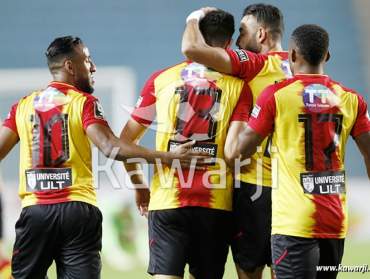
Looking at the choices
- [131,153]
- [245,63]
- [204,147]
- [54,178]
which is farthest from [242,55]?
[54,178]

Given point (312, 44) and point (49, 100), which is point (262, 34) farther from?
point (49, 100)

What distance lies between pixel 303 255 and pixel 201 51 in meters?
1.44

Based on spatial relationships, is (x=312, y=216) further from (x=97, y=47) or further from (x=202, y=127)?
(x=97, y=47)

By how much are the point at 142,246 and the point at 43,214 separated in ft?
20.0

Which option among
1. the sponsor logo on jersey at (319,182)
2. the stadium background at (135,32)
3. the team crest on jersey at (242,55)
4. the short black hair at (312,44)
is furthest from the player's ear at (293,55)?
the stadium background at (135,32)

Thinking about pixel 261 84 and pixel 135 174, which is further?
pixel 135 174

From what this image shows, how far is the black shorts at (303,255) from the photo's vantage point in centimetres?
519

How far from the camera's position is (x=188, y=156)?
18.8ft

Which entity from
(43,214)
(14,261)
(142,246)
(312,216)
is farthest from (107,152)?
(142,246)

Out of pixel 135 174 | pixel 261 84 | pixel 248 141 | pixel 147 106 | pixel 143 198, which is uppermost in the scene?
pixel 261 84

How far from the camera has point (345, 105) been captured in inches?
210

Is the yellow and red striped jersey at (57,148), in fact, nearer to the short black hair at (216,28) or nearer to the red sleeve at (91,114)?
the red sleeve at (91,114)

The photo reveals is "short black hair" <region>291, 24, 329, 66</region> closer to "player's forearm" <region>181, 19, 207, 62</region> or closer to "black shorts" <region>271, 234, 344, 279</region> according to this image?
"player's forearm" <region>181, 19, 207, 62</region>

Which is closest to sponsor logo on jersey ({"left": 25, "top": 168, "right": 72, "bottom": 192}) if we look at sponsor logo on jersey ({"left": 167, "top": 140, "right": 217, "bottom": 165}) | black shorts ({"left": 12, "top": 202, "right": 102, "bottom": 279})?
black shorts ({"left": 12, "top": 202, "right": 102, "bottom": 279})
